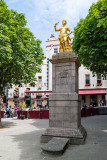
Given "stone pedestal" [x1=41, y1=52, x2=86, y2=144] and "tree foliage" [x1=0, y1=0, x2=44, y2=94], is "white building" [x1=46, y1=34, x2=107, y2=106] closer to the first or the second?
"tree foliage" [x1=0, y1=0, x2=44, y2=94]

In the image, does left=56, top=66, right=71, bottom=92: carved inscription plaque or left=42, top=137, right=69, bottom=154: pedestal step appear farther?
left=56, top=66, right=71, bottom=92: carved inscription plaque

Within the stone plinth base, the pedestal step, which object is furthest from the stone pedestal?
the pedestal step

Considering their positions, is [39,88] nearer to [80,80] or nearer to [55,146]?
[80,80]

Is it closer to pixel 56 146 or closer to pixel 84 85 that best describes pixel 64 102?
pixel 56 146

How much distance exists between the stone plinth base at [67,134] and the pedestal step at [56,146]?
392 millimetres

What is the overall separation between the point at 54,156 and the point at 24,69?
10293mm

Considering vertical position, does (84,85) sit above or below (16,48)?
below

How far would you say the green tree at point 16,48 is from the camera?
13.8 m

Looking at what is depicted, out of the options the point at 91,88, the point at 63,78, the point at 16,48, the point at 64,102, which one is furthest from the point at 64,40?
the point at 91,88

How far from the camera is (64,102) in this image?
9.47 metres

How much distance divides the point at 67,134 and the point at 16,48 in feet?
29.8

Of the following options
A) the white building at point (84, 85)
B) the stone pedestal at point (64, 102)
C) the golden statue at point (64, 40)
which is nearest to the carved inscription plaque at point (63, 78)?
the stone pedestal at point (64, 102)

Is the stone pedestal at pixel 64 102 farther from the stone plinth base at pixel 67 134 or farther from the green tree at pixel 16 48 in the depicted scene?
the green tree at pixel 16 48

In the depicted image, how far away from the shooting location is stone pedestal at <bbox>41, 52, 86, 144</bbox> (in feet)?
30.1
